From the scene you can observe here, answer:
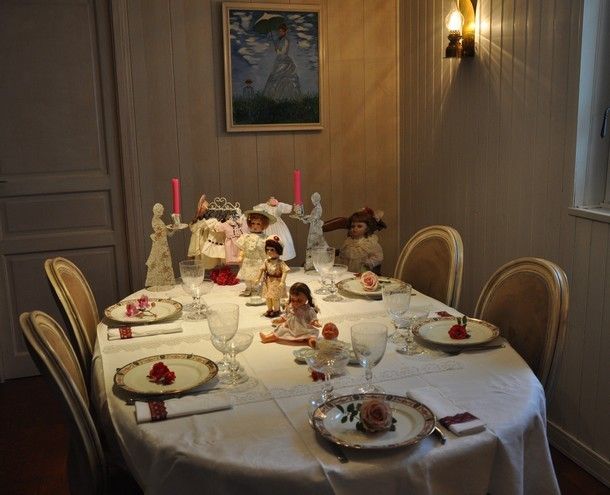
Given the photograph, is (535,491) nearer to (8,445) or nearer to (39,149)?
(8,445)

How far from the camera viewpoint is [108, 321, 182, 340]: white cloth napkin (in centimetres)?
213

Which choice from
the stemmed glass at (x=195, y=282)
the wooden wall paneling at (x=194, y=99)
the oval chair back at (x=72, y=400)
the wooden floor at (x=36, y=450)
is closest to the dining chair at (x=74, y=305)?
the wooden floor at (x=36, y=450)

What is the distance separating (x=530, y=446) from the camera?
156 centimetres

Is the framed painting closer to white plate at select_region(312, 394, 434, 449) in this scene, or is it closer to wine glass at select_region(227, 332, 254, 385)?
wine glass at select_region(227, 332, 254, 385)

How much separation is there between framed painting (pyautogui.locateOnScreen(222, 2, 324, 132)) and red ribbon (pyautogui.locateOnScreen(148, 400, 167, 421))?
2.39 metres

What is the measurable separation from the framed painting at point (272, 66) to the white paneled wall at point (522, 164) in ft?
1.83

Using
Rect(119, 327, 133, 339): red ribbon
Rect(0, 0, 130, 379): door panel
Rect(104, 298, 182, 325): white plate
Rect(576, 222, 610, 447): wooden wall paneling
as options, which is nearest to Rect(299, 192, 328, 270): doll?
Rect(104, 298, 182, 325): white plate

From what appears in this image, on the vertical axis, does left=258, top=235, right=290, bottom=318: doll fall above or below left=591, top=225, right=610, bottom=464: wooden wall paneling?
above

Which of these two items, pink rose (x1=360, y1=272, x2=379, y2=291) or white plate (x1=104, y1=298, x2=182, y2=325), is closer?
white plate (x1=104, y1=298, x2=182, y2=325)

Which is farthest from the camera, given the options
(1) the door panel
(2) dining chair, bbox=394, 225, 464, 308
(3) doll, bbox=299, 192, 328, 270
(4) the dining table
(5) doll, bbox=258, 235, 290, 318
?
(1) the door panel

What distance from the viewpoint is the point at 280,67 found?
381 centimetres

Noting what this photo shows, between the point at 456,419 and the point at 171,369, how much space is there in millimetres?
747

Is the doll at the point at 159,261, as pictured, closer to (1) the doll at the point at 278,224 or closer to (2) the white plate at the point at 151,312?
(2) the white plate at the point at 151,312

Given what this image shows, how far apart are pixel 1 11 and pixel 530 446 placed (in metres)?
3.15
